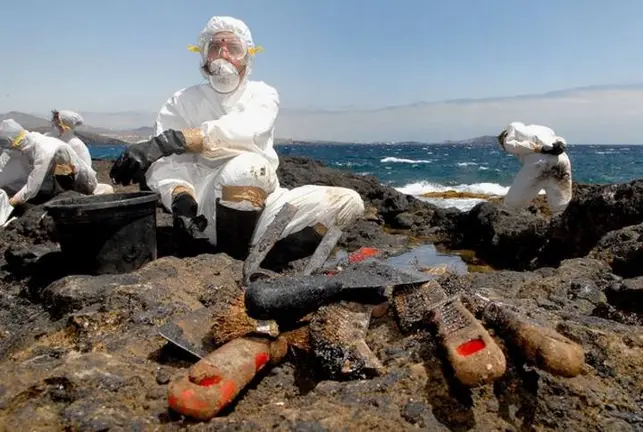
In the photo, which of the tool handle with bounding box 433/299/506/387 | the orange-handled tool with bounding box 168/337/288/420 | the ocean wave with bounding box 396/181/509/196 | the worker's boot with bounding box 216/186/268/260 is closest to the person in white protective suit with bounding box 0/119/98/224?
the worker's boot with bounding box 216/186/268/260

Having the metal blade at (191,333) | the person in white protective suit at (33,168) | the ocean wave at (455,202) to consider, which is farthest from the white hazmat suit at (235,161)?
the ocean wave at (455,202)

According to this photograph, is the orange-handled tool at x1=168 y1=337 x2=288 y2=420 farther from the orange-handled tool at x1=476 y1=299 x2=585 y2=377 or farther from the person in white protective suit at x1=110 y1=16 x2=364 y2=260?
the person in white protective suit at x1=110 y1=16 x2=364 y2=260

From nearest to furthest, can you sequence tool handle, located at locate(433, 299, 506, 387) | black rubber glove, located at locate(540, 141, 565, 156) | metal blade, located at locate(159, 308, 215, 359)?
tool handle, located at locate(433, 299, 506, 387), metal blade, located at locate(159, 308, 215, 359), black rubber glove, located at locate(540, 141, 565, 156)

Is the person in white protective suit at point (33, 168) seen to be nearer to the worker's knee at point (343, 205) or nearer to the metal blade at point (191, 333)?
the worker's knee at point (343, 205)

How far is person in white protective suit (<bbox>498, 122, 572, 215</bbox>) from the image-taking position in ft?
23.6

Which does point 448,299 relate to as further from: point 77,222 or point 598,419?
point 77,222

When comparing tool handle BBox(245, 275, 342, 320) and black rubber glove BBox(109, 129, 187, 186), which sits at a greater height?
black rubber glove BBox(109, 129, 187, 186)

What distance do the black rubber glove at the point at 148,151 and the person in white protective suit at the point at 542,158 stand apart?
16.7ft

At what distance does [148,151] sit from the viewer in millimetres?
3904

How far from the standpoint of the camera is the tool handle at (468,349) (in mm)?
1590

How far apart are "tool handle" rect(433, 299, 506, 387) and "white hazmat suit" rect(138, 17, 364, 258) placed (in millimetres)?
2246

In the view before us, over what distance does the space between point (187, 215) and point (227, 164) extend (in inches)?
20.6

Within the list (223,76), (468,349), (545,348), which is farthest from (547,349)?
(223,76)

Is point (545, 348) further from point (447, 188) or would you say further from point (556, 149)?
point (447, 188)
